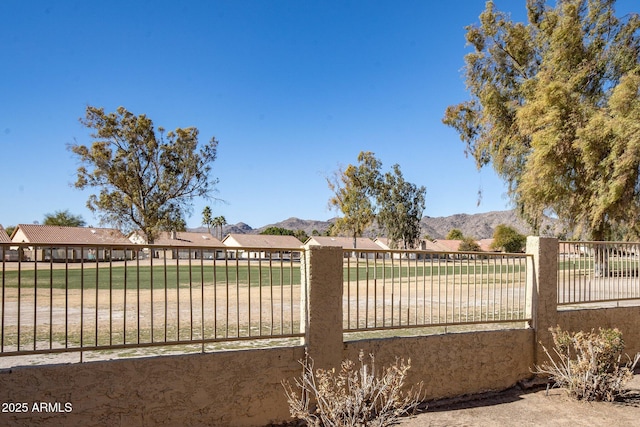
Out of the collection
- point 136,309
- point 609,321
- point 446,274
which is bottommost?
point 609,321

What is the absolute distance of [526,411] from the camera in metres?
6.98

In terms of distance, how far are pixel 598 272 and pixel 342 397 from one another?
5.47 meters

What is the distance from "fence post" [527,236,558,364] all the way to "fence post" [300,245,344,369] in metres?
3.49

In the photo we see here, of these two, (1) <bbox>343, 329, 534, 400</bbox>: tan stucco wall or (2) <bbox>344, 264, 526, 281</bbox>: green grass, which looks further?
(2) <bbox>344, 264, 526, 281</bbox>: green grass

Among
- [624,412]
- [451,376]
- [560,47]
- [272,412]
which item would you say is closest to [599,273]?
[624,412]

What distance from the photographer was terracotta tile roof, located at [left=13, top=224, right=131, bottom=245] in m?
61.7

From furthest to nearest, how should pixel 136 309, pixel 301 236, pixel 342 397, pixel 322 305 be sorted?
pixel 301 236
pixel 136 309
pixel 322 305
pixel 342 397

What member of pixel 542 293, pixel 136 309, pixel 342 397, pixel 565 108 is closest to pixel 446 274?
pixel 542 293

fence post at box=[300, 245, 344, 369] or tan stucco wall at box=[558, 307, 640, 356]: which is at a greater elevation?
fence post at box=[300, 245, 344, 369]

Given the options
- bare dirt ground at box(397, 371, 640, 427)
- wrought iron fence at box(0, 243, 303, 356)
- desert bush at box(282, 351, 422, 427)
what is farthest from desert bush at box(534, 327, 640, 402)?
wrought iron fence at box(0, 243, 303, 356)

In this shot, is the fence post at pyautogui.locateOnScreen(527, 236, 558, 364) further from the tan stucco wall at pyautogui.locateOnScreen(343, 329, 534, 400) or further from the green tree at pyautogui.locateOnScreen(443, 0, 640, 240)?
the green tree at pyautogui.locateOnScreen(443, 0, 640, 240)

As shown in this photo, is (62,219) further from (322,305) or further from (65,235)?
(322,305)

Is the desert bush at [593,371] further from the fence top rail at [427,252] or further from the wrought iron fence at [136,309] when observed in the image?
the wrought iron fence at [136,309]

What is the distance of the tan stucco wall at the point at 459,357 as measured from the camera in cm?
677
